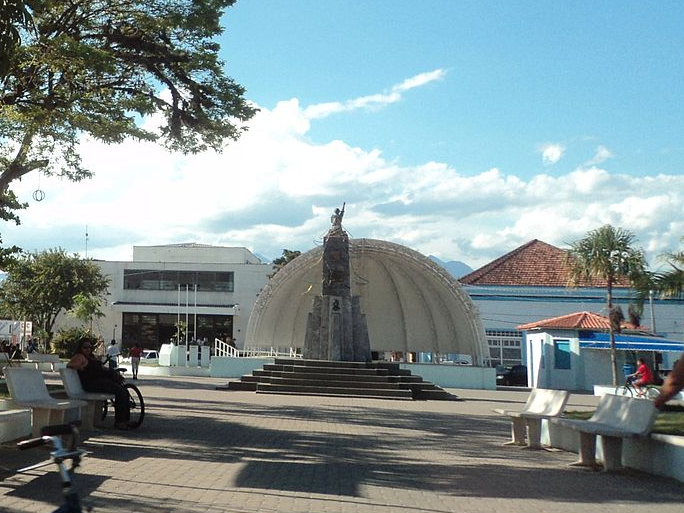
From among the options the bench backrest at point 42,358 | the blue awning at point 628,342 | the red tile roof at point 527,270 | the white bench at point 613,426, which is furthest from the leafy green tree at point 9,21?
the red tile roof at point 527,270

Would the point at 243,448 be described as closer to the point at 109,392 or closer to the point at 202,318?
the point at 109,392

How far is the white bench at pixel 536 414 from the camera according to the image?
1038 cm

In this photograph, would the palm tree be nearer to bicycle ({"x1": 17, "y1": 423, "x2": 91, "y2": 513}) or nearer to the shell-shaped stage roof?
the shell-shaped stage roof

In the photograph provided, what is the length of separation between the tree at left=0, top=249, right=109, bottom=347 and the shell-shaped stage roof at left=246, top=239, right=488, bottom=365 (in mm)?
A: 12244

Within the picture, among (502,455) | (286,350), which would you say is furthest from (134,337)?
(502,455)

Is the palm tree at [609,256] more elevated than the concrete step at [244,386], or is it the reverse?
the palm tree at [609,256]

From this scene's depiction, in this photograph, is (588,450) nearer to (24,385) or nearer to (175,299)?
(24,385)

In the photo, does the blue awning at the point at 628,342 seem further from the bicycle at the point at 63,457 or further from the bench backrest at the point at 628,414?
the bicycle at the point at 63,457

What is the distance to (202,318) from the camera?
61.8 meters

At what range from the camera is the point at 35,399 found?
9.14 m

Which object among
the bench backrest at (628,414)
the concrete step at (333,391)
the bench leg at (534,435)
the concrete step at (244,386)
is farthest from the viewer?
the concrete step at (244,386)

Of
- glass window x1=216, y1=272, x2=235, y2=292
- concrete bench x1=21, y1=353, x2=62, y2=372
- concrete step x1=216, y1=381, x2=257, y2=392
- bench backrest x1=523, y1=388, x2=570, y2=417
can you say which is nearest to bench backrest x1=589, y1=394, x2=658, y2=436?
bench backrest x1=523, y1=388, x2=570, y2=417

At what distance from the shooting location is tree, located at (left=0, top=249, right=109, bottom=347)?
→ 4475 cm

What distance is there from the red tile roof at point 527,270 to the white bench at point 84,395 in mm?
37533
